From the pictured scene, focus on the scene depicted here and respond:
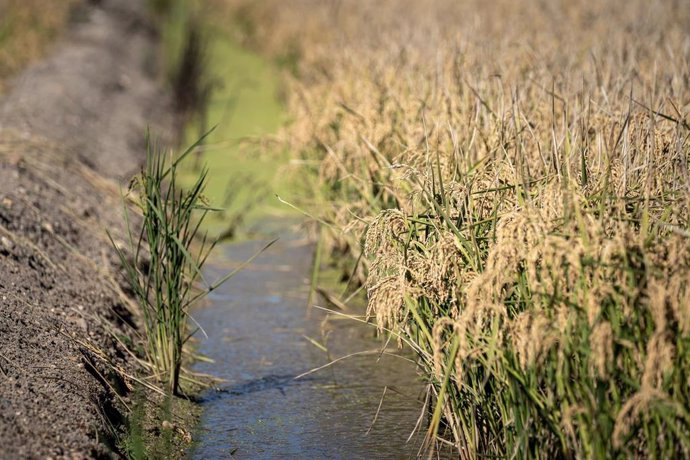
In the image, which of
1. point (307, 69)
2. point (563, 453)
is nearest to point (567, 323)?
point (563, 453)

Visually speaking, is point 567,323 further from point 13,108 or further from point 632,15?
point 632,15

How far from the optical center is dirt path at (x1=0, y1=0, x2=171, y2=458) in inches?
101

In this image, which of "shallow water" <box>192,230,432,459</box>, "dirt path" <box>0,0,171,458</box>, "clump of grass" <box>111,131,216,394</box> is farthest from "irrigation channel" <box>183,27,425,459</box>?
"dirt path" <box>0,0,171,458</box>

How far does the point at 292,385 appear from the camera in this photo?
11.3ft

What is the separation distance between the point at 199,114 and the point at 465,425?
5869 millimetres

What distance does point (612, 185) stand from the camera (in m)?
2.50

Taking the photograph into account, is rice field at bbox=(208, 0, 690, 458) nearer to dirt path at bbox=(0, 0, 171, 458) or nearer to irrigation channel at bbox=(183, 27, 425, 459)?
irrigation channel at bbox=(183, 27, 425, 459)

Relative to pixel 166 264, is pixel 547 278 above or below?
above

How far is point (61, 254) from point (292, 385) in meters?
1.15

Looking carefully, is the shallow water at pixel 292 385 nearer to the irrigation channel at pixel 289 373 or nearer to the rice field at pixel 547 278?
the irrigation channel at pixel 289 373

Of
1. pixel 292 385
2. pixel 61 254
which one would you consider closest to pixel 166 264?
pixel 292 385

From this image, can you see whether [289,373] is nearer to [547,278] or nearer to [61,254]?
[61,254]

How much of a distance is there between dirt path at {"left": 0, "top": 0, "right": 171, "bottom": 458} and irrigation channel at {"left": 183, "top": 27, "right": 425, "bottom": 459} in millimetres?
379

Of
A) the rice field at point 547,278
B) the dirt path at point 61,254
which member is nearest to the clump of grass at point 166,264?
the dirt path at point 61,254
